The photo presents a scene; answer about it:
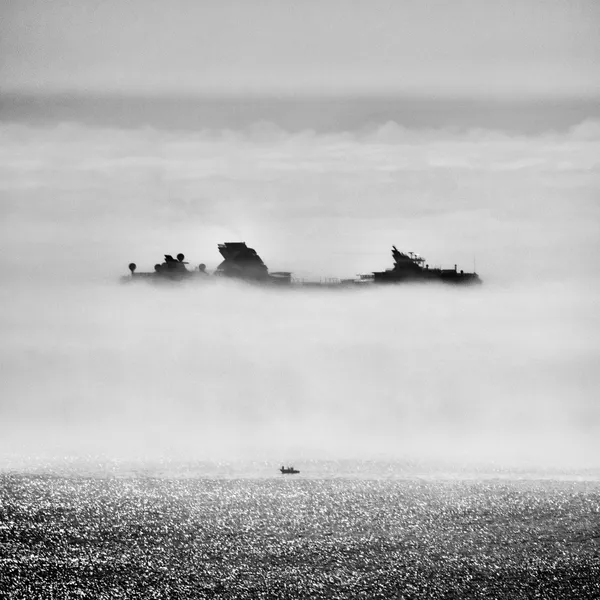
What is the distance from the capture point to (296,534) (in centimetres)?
1825

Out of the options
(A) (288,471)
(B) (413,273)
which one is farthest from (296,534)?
(B) (413,273)

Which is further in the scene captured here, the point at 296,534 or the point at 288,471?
the point at 288,471

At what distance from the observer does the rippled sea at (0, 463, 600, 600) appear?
16.4m

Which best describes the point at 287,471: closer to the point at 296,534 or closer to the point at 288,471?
the point at 288,471

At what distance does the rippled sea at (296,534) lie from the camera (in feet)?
53.8

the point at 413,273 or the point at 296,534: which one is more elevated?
the point at 413,273

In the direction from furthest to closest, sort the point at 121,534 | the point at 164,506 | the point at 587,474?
the point at 587,474
the point at 164,506
the point at 121,534

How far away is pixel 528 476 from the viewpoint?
20.9m

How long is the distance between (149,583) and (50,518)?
276 cm

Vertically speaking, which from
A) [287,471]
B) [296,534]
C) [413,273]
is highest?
[413,273]

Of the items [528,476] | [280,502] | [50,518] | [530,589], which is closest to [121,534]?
[50,518]

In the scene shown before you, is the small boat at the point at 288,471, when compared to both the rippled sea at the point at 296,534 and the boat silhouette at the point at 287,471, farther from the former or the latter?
the rippled sea at the point at 296,534

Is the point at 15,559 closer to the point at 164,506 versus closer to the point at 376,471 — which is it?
Answer: the point at 164,506

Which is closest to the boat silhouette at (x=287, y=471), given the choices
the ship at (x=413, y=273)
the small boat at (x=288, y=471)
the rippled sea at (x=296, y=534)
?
the small boat at (x=288, y=471)
